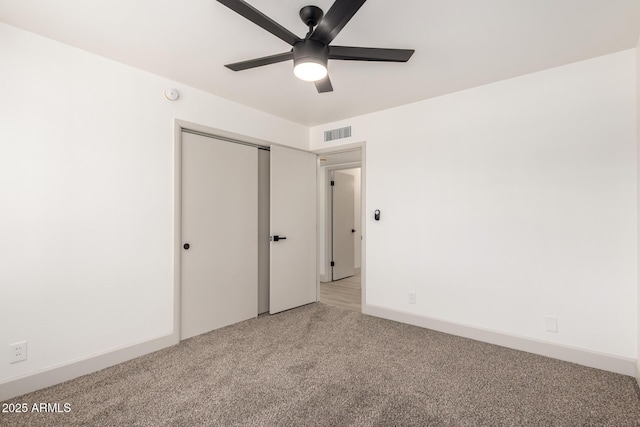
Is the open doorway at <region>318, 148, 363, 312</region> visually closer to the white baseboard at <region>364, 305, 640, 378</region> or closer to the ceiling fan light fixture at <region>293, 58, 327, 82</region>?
the white baseboard at <region>364, 305, 640, 378</region>

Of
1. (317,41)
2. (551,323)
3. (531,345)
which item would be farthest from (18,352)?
(551,323)

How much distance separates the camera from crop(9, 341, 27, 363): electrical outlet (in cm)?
204

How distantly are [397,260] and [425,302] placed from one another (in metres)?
0.54

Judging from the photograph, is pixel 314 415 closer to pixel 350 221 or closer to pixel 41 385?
pixel 41 385

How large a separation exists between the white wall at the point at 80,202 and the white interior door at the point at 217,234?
0.19 meters

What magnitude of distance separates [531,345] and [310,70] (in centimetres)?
292

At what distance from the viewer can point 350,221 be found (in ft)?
20.0

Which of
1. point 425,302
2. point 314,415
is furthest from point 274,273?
point 314,415

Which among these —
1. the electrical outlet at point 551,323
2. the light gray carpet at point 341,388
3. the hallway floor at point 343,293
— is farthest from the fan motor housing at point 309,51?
the hallway floor at point 343,293

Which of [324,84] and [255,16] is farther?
[324,84]

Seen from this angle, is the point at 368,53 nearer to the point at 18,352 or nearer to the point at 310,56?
the point at 310,56

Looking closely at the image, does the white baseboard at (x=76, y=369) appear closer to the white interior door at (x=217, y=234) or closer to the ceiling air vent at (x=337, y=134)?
the white interior door at (x=217, y=234)

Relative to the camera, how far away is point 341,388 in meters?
2.12

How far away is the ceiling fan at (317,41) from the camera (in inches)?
56.2
